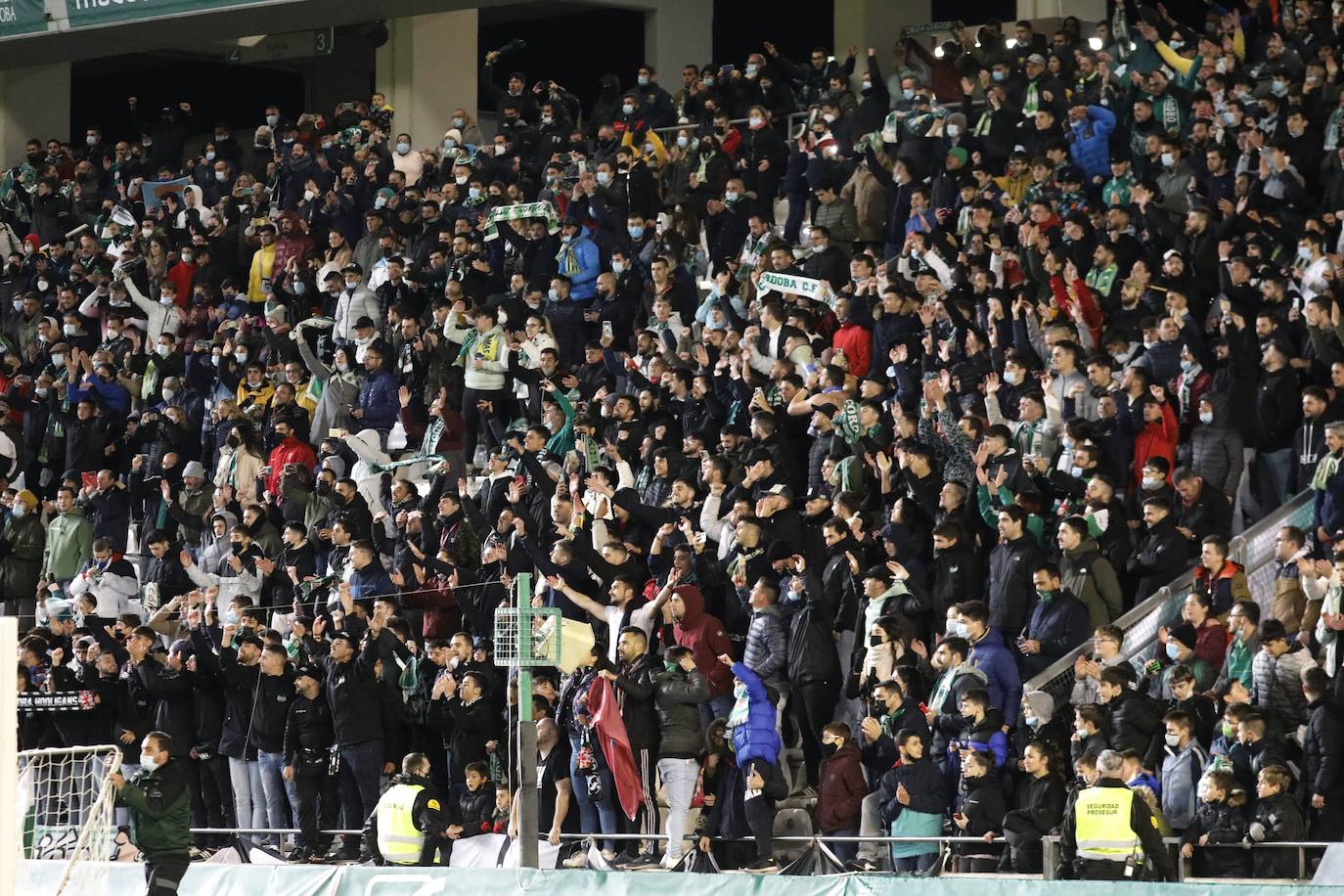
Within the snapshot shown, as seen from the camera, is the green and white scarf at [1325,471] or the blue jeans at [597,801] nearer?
the green and white scarf at [1325,471]

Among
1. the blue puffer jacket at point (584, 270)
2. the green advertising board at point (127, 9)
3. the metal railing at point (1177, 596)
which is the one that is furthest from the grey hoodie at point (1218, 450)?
the green advertising board at point (127, 9)

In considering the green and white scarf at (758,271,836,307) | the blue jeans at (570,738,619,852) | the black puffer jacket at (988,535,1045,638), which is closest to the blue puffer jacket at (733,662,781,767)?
the blue jeans at (570,738,619,852)

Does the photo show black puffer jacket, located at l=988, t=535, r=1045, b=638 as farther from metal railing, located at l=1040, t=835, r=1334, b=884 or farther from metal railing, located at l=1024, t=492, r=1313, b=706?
metal railing, located at l=1040, t=835, r=1334, b=884

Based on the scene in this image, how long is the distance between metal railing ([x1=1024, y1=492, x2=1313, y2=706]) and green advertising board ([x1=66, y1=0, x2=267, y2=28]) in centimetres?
966

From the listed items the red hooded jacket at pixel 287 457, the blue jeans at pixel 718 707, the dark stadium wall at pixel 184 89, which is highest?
the dark stadium wall at pixel 184 89

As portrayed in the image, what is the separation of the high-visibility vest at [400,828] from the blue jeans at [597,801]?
39.0 inches

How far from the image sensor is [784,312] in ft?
54.6

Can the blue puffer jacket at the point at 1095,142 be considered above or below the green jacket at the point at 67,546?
above

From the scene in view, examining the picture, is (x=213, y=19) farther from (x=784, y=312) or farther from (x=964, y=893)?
(x=964, y=893)

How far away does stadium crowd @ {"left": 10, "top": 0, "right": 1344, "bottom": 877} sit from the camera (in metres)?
12.4

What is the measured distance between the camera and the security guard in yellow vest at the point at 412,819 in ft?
43.9

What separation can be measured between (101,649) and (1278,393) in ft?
29.6

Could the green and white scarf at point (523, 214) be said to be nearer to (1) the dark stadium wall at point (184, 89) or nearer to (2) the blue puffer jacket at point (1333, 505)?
(2) the blue puffer jacket at point (1333, 505)

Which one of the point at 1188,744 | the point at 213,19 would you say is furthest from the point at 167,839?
the point at 213,19
